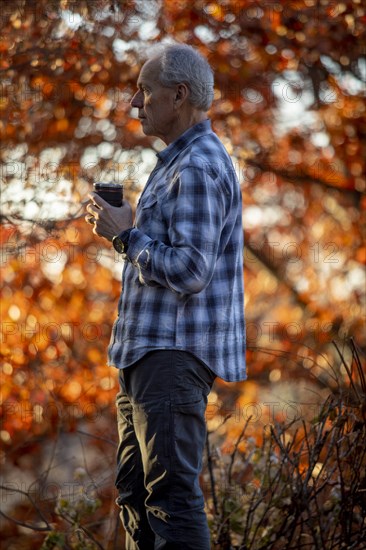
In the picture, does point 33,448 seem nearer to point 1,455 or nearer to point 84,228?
point 1,455

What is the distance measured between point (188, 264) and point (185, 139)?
0.43 m

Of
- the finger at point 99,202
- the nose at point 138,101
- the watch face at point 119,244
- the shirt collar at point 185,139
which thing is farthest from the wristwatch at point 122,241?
the nose at point 138,101

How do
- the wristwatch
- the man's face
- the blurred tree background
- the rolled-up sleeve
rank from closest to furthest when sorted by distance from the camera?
the rolled-up sleeve
the wristwatch
the man's face
the blurred tree background

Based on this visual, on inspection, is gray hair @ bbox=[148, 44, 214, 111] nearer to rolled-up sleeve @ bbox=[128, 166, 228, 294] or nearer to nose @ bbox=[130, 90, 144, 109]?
nose @ bbox=[130, 90, 144, 109]

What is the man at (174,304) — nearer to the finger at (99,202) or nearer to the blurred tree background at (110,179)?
the finger at (99,202)

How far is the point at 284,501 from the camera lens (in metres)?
3.00

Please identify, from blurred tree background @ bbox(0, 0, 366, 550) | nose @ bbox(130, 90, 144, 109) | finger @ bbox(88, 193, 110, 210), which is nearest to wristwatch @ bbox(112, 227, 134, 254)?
finger @ bbox(88, 193, 110, 210)

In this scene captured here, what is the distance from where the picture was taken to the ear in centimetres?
235

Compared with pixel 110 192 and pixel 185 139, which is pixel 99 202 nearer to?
pixel 110 192

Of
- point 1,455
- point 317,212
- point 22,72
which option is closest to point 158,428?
point 22,72

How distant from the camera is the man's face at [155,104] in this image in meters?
2.36

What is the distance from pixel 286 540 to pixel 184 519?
96cm

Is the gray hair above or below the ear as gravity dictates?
above

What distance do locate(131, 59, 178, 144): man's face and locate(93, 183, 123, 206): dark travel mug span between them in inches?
8.1
